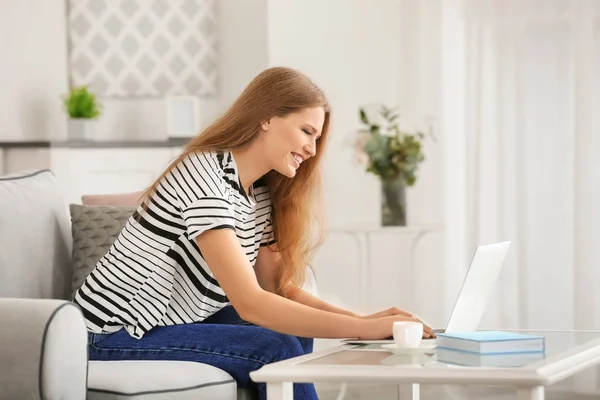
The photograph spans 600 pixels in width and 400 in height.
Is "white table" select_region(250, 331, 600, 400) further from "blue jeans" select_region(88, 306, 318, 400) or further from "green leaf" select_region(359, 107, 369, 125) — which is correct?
"green leaf" select_region(359, 107, 369, 125)

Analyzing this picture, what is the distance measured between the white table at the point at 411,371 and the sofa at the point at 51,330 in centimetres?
35

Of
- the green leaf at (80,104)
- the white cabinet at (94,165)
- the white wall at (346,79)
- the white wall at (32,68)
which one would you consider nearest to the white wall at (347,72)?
the white wall at (346,79)

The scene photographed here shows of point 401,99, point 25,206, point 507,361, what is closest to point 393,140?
point 401,99

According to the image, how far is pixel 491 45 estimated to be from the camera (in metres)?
4.34

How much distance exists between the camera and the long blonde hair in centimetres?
230

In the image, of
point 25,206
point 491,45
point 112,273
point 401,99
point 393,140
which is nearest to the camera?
point 112,273

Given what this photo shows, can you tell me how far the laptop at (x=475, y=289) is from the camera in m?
1.90

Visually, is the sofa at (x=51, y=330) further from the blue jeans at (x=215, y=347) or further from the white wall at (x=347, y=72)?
the white wall at (x=347, y=72)

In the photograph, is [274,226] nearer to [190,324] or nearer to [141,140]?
[190,324]

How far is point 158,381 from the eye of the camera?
6.63ft

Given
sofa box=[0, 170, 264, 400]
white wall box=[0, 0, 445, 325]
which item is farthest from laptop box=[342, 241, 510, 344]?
white wall box=[0, 0, 445, 325]

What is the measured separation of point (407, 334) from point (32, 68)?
348cm

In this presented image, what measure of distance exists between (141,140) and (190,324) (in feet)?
9.31

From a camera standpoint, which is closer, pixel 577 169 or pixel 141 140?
pixel 577 169
